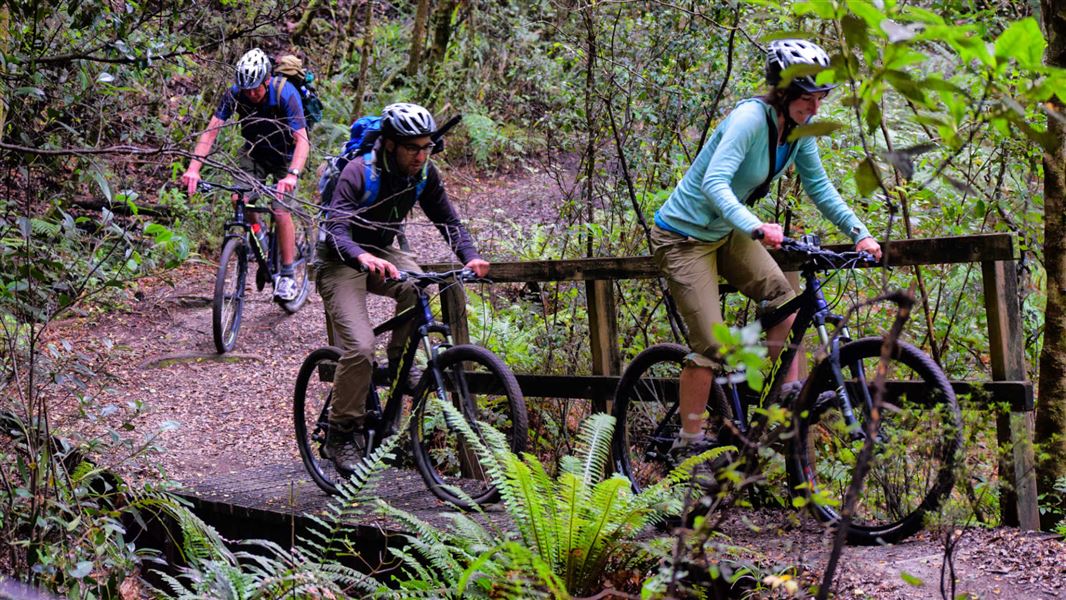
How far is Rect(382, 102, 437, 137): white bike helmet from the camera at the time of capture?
5.36 meters

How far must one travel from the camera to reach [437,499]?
19.7ft

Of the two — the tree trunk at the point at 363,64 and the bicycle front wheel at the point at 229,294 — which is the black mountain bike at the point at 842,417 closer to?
the bicycle front wheel at the point at 229,294

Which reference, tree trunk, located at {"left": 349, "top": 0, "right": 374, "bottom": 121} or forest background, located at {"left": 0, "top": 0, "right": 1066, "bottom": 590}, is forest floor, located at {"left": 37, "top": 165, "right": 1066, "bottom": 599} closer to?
forest background, located at {"left": 0, "top": 0, "right": 1066, "bottom": 590}

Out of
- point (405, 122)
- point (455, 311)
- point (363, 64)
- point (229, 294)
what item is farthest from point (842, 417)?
point (363, 64)

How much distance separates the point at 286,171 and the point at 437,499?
485 cm

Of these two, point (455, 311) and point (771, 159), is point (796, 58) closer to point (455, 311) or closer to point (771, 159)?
point (771, 159)

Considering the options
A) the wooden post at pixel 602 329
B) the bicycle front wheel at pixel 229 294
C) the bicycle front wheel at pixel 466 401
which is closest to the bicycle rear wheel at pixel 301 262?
the bicycle front wheel at pixel 229 294

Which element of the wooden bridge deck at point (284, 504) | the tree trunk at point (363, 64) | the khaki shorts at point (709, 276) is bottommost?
the wooden bridge deck at point (284, 504)

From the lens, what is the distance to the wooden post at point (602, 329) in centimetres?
594

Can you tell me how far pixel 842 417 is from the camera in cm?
456

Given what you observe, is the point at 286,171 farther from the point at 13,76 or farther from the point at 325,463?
the point at 13,76

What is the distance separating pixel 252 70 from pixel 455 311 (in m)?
3.36

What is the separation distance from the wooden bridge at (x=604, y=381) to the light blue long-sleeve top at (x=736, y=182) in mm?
271

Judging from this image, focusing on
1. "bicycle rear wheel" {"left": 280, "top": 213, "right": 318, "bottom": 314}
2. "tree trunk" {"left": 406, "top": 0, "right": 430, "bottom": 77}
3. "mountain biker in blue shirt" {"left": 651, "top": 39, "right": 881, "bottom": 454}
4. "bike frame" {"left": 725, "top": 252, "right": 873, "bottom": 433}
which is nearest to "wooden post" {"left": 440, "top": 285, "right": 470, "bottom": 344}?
"mountain biker in blue shirt" {"left": 651, "top": 39, "right": 881, "bottom": 454}
